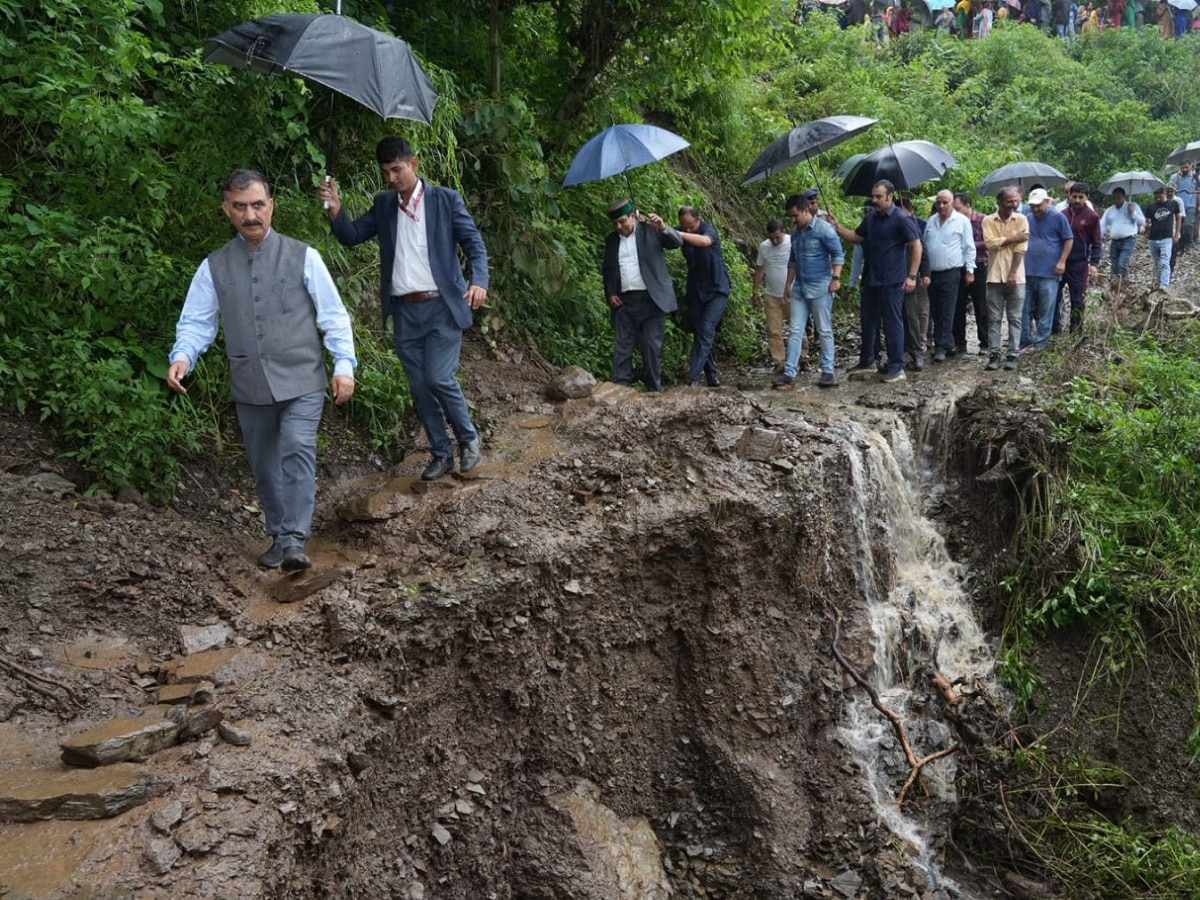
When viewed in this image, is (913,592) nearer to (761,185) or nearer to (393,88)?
(393,88)

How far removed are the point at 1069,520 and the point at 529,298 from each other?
4.93m

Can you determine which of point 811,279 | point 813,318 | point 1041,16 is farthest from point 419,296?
point 1041,16

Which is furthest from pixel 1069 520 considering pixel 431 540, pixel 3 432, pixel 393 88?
pixel 3 432

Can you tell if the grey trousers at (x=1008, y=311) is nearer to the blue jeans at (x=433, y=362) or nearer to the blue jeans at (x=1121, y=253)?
the blue jeans at (x=1121, y=253)

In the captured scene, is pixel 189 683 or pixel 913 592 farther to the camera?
pixel 913 592

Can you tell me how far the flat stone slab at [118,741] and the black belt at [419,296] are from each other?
9.45 feet

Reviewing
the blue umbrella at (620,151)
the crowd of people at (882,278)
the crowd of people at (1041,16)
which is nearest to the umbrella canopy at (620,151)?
the blue umbrella at (620,151)

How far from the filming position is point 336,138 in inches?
289

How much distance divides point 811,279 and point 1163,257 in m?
6.95

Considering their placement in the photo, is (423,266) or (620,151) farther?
(620,151)

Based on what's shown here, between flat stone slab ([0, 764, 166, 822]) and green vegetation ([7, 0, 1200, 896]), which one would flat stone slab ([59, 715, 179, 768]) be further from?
green vegetation ([7, 0, 1200, 896])

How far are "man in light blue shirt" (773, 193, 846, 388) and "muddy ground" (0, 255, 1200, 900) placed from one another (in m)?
2.32

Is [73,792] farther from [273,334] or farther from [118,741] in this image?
[273,334]

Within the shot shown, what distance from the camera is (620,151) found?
330 inches
